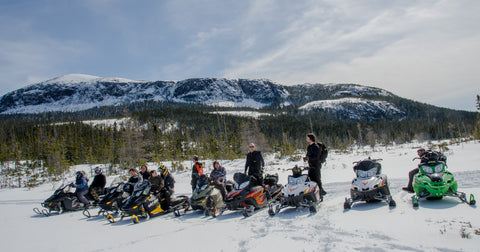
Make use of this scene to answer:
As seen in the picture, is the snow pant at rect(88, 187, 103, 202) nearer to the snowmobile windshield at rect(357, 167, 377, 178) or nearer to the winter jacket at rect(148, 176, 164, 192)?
the winter jacket at rect(148, 176, 164, 192)

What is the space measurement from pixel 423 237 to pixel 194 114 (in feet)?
480

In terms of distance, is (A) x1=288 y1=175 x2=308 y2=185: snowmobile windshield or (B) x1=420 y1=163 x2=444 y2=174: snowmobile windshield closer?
(B) x1=420 y1=163 x2=444 y2=174: snowmobile windshield

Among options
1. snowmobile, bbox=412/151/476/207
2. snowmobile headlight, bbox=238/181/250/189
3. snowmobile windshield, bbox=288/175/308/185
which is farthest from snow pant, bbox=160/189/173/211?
snowmobile, bbox=412/151/476/207

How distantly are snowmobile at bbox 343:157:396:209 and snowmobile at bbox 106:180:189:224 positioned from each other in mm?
5952

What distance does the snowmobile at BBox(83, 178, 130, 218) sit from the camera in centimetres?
1074

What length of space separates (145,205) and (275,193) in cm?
474

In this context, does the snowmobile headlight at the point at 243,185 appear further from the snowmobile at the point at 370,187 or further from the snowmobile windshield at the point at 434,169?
the snowmobile windshield at the point at 434,169

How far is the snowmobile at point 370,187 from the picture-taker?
7117mm

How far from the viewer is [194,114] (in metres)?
148

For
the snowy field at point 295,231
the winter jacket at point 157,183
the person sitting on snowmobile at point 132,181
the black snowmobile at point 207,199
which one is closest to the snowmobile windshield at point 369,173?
the snowy field at point 295,231

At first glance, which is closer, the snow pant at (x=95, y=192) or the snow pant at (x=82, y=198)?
the snow pant at (x=82, y=198)

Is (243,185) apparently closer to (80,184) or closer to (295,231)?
(295,231)

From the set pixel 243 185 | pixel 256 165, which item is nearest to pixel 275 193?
pixel 256 165

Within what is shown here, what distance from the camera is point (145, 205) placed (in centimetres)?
932
